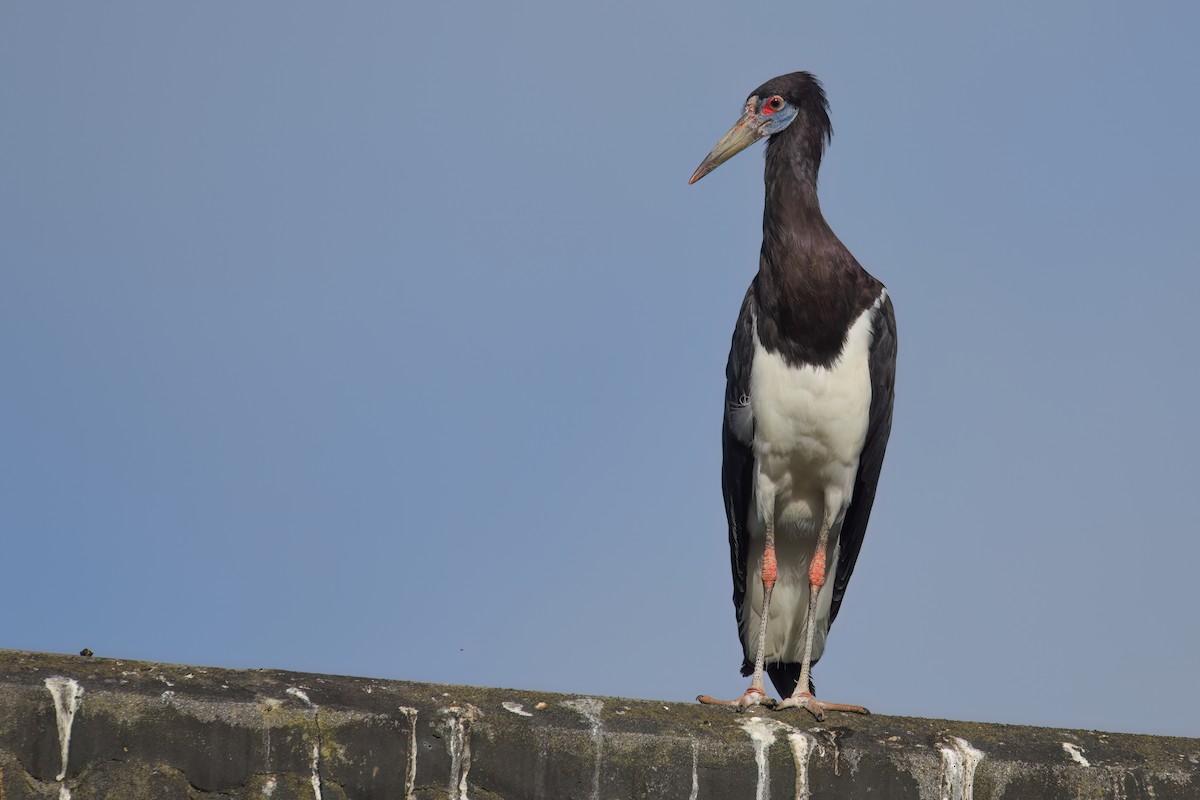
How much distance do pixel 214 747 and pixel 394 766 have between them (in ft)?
1.67

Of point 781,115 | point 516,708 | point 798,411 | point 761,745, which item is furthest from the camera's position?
point 781,115

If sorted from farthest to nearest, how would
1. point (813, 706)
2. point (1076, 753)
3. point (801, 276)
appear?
point (801, 276) → point (813, 706) → point (1076, 753)

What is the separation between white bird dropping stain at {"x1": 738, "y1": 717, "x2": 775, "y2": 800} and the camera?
4621mm

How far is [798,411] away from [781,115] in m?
1.78

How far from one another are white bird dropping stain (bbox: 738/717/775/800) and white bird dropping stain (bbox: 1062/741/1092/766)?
97 centimetres

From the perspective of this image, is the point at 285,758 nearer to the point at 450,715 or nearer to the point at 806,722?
the point at 450,715

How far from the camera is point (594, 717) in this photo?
4.53m

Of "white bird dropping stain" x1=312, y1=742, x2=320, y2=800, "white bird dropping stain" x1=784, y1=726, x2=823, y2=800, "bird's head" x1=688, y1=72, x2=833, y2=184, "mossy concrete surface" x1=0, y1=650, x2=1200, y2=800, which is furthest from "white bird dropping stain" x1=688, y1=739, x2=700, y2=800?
"bird's head" x1=688, y1=72, x2=833, y2=184

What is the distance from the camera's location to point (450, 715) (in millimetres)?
4375

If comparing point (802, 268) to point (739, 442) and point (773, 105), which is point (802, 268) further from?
point (773, 105)

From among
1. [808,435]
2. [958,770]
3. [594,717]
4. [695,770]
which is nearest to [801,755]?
[695,770]

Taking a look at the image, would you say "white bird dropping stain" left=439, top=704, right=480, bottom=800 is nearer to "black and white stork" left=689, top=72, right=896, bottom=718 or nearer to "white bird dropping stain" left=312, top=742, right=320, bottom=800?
"white bird dropping stain" left=312, top=742, right=320, bottom=800

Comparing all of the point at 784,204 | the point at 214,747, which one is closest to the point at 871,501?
the point at 784,204

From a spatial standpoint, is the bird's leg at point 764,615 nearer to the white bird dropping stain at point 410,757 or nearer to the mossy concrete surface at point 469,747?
the mossy concrete surface at point 469,747
